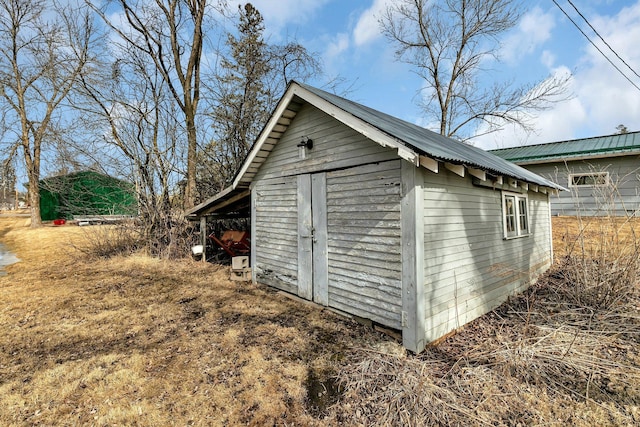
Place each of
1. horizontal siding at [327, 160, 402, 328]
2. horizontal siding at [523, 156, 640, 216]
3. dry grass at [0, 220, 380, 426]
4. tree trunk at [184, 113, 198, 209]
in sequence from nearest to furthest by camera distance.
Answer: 1. dry grass at [0, 220, 380, 426]
2. horizontal siding at [327, 160, 402, 328]
3. horizontal siding at [523, 156, 640, 216]
4. tree trunk at [184, 113, 198, 209]

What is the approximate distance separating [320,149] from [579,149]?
13051 millimetres

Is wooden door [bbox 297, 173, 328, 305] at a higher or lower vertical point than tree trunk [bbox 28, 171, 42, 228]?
lower

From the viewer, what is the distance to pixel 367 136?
3.99m

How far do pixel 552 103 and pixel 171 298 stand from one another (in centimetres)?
1868

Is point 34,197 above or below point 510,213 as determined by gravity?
above

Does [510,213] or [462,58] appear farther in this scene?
[462,58]

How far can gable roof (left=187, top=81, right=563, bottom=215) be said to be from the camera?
3525 mm

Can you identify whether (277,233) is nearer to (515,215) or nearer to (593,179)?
(515,215)

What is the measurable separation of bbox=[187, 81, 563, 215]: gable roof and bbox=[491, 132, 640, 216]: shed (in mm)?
6085

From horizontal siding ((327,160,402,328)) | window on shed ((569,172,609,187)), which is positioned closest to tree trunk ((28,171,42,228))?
horizontal siding ((327,160,402,328))

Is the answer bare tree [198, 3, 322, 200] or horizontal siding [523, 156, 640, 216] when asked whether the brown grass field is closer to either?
bare tree [198, 3, 322, 200]

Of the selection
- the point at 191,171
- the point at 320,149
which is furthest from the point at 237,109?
the point at 320,149

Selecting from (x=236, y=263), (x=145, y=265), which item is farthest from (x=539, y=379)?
(x=145, y=265)

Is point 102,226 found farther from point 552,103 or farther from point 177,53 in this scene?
point 552,103
